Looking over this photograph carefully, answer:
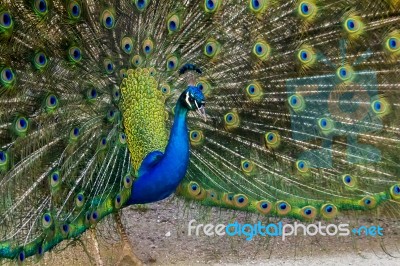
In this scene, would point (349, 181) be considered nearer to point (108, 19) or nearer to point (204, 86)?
point (204, 86)

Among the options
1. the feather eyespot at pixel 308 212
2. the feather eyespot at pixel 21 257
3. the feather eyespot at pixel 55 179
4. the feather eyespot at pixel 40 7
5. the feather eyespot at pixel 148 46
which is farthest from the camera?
the feather eyespot at pixel 308 212

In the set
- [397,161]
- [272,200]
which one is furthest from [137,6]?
[397,161]

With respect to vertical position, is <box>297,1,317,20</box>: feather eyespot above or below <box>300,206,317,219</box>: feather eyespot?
above

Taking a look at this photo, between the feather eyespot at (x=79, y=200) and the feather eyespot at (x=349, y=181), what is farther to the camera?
the feather eyespot at (x=349, y=181)

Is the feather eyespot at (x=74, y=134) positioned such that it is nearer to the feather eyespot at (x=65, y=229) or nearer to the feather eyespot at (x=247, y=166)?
the feather eyespot at (x=65, y=229)

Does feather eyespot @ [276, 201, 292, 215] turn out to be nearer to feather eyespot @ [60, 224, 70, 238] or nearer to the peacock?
the peacock

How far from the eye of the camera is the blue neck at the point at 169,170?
A: 11.2 feet

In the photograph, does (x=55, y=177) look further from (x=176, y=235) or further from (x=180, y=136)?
(x=176, y=235)

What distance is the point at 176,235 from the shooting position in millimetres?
5004

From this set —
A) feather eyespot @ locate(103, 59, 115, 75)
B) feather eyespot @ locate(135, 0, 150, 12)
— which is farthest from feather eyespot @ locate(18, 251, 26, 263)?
feather eyespot @ locate(135, 0, 150, 12)

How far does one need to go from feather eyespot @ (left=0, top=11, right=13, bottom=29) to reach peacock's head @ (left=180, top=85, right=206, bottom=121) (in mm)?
841

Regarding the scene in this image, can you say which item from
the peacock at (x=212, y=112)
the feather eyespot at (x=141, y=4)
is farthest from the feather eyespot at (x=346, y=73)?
the feather eyespot at (x=141, y=4)

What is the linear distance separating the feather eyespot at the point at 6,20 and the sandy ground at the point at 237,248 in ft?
5.26

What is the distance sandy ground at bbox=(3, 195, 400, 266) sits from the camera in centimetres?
447
